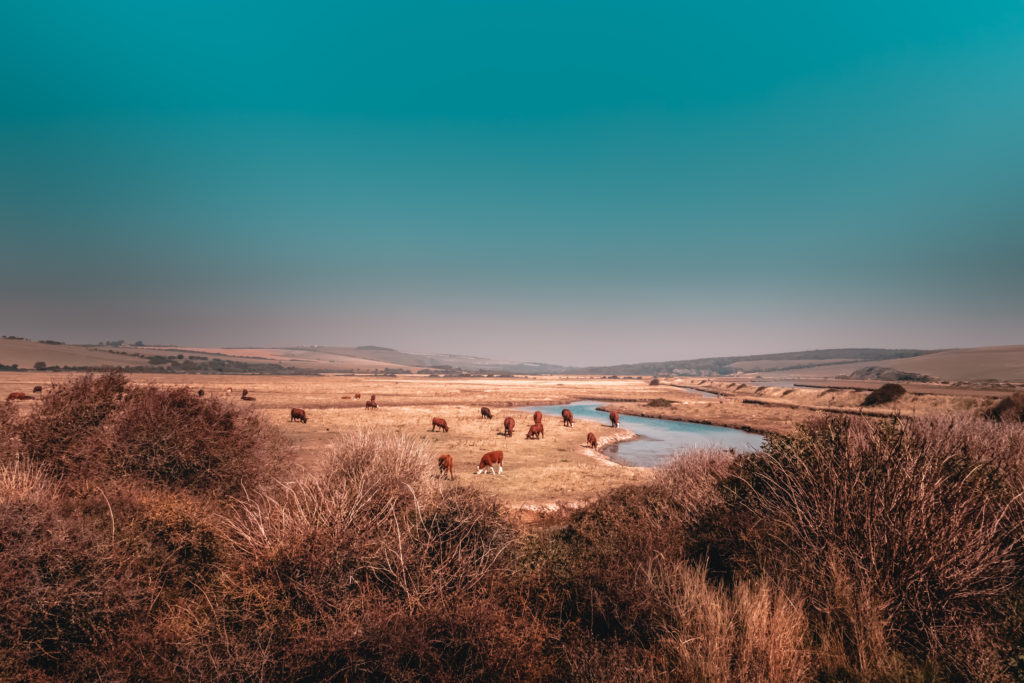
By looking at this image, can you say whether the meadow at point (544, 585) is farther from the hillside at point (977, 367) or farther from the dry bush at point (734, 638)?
the hillside at point (977, 367)

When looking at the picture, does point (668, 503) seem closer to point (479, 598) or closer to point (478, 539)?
point (478, 539)

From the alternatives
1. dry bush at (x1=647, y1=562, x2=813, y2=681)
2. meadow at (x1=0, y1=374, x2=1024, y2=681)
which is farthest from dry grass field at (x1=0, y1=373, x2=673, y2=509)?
dry bush at (x1=647, y1=562, x2=813, y2=681)

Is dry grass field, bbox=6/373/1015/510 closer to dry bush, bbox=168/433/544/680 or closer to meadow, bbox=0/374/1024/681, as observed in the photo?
meadow, bbox=0/374/1024/681

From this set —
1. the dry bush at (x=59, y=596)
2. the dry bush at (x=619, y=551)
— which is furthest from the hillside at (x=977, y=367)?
the dry bush at (x=59, y=596)

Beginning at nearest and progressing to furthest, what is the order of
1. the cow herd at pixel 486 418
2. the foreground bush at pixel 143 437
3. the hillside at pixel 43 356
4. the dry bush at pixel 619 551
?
the dry bush at pixel 619 551, the foreground bush at pixel 143 437, the cow herd at pixel 486 418, the hillside at pixel 43 356

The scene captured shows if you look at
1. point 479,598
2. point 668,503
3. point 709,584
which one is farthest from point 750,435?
point 479,598

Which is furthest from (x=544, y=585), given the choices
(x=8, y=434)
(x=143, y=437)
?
(x=8, y=434)

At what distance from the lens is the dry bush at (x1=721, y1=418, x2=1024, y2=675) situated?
5332 millimetres

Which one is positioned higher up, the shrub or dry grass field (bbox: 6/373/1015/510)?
the shrub

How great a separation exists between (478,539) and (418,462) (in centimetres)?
400

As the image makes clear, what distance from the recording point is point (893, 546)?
229 inches

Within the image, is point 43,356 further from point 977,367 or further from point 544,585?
point 977,367

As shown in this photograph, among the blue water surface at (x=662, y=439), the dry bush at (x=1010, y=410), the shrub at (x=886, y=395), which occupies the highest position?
the dry bush at (x=1010, y=410)

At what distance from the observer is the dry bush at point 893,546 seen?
533 cm
